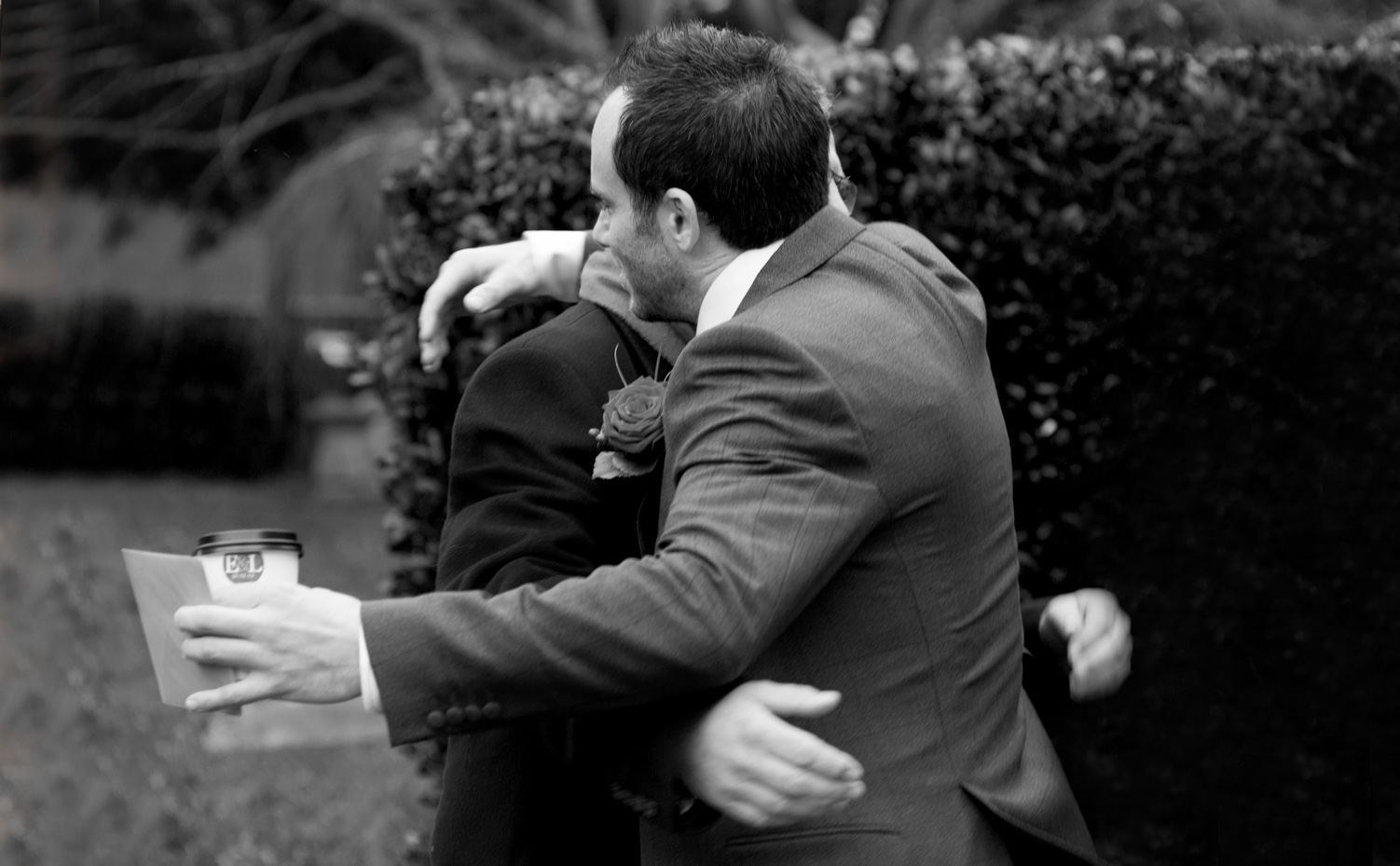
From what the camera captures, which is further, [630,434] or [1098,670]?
[1098,670]

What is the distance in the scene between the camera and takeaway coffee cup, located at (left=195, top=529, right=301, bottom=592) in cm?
172

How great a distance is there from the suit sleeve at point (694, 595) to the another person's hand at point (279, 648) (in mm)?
42

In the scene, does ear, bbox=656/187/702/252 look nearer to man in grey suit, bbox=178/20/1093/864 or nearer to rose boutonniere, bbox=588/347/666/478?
man in grey suit, bbox=178/20/1093/864

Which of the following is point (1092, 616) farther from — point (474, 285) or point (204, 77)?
point (204, 77)

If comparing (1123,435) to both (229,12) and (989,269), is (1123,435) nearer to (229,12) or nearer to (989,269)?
(989,269)

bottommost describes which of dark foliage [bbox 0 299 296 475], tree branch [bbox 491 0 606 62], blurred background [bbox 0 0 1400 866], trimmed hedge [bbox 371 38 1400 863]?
dark foliage [bbox 0 299 296 475]

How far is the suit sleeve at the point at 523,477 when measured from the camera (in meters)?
2.00

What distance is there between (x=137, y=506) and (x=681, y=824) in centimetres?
1265

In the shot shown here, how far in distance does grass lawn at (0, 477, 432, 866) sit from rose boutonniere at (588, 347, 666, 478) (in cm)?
287

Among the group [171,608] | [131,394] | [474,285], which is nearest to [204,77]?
[131,394]

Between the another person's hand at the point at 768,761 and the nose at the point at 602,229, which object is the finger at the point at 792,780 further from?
the nose at the point at 602,229

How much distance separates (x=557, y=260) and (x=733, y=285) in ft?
2.56

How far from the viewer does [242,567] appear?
5.71 ft

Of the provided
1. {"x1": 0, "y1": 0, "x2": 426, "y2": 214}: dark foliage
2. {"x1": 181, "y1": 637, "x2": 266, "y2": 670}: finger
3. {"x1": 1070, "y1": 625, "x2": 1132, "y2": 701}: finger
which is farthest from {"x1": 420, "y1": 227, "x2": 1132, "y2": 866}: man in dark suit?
{"x1": 0, "y1": 0, "x2": 426, "y2": 214}: dark foliage
